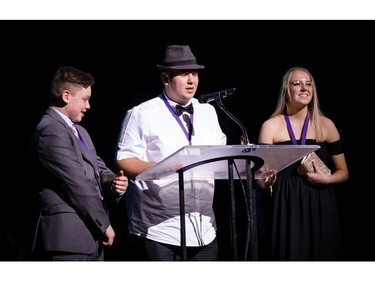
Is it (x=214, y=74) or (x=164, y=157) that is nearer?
(x=164, y=157)

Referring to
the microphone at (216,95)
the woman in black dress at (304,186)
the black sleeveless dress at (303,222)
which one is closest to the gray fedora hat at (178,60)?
the microphone at (216,95)

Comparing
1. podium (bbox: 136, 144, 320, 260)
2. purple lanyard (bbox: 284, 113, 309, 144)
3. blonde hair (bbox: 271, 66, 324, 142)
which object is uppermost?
Answer: blonde hair (bbox: 271, 66, 324, 142)

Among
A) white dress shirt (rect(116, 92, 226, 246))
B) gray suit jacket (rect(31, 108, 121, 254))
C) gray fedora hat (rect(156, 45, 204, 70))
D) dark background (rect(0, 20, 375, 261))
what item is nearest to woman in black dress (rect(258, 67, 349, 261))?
white dress shirt (rect(116, 92, 226, 246))

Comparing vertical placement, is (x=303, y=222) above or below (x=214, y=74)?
below

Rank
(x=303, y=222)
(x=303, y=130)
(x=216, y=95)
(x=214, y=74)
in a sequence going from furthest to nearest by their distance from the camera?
(x=214, y=74)
(x=303, y=130)
(x=303, y=222)
(x=216, y=95)

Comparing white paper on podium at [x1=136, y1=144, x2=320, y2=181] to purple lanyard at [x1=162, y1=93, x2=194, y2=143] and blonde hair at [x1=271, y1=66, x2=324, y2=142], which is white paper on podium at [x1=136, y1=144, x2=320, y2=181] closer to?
purple lanyard at [x1=162, y1=93, x2=194, y2=143]

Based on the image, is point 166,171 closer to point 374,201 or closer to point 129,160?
point 129,160

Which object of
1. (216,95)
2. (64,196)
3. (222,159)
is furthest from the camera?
(64,196)

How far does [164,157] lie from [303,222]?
1.11 metres

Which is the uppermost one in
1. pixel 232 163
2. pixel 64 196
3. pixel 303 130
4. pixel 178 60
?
pixel 178 60

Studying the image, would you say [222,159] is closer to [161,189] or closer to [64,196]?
[161,189]

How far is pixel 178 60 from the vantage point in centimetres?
374

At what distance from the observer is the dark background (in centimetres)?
478

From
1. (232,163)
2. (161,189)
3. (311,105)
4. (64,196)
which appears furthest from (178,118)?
(311,105)
